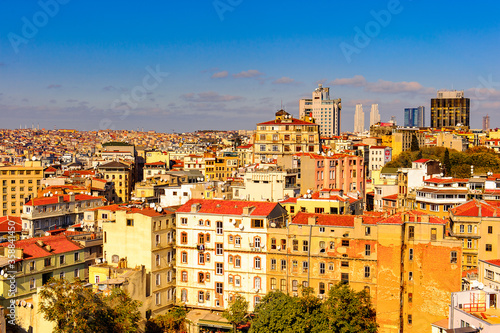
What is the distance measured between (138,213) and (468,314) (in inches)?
995

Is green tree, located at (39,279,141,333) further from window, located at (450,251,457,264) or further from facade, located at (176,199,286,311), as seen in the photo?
window, located at (450,251,457,264)

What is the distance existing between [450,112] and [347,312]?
549ft

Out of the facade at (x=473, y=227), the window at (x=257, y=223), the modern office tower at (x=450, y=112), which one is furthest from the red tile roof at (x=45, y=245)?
the modern office tower at (x=450, y=112)

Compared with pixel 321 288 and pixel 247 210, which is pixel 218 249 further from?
pixel 321 288

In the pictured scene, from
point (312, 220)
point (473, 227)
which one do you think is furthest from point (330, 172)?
point (312, 220)

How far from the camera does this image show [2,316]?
111ft

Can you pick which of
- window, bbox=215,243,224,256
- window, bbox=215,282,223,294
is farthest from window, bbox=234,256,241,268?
window, bbox=215,282,223,294

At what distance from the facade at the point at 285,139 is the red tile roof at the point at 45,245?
44.8 m

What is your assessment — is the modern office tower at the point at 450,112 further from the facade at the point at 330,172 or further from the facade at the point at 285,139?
the facade at the point at 330,172

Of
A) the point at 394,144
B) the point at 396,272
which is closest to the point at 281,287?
the point at 396,272

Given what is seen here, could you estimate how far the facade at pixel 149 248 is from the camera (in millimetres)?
44969

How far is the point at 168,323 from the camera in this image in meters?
42.6

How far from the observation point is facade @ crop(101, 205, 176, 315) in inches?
1770

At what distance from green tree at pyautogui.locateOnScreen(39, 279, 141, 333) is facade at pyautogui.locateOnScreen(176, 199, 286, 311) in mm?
9074
